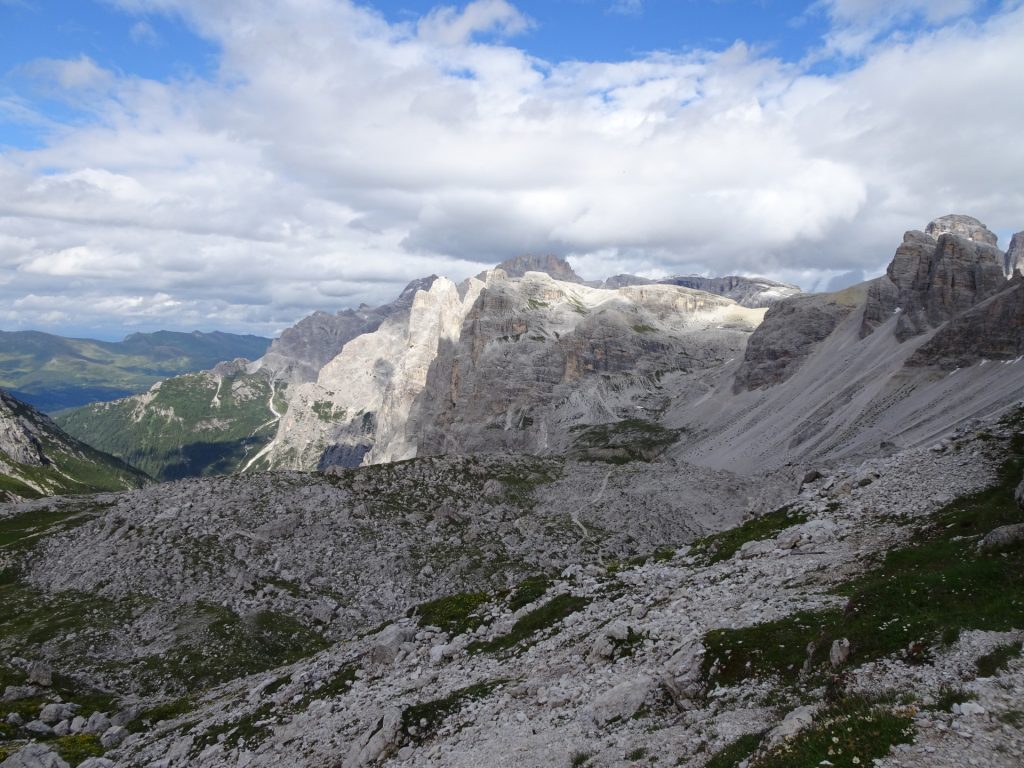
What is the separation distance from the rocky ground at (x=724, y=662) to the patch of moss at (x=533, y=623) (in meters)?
0.13

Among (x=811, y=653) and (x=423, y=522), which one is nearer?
(x=811, y=653)

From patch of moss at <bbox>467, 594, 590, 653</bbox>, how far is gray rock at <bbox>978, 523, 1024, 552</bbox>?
20064mm

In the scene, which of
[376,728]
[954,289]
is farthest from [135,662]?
[954,289]

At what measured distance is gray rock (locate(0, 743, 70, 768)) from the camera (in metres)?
38.0

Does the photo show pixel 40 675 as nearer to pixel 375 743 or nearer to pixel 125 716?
pixel 125 716

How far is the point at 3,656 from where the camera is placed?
56500 mm

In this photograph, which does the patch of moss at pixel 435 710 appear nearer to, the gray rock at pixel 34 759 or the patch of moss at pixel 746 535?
the patch of moss at pixel 746 535

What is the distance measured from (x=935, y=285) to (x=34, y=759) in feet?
642

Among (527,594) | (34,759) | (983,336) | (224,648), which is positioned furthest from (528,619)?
(983,336)

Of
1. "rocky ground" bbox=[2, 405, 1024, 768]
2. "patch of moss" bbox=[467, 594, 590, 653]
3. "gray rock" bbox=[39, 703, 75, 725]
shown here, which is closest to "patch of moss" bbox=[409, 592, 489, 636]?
"rocky ground" bbox=[2, 405, 1024, 768]

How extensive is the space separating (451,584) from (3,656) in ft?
135

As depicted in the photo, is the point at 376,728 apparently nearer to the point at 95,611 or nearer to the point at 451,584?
the point at 451,584

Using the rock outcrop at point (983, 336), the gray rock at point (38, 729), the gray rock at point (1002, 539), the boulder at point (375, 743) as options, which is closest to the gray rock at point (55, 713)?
the gray rock at point (38, 729)

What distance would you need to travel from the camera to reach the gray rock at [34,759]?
1496 inches
